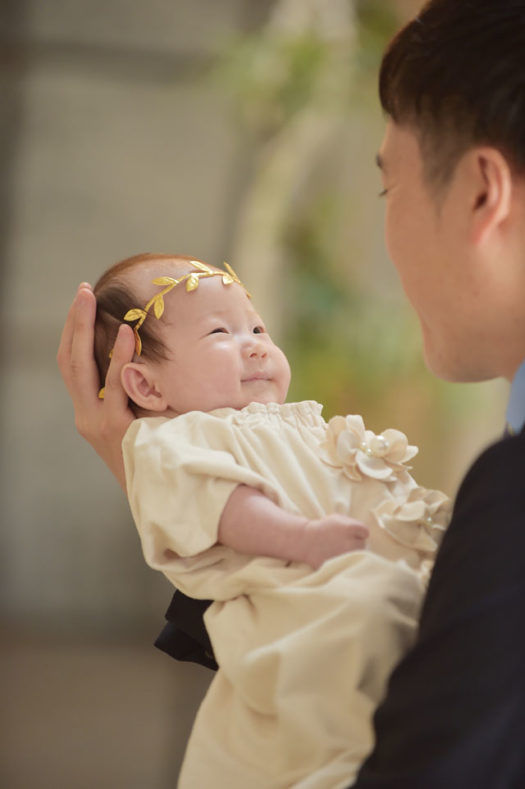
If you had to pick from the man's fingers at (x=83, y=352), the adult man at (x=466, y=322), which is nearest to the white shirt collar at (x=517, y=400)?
the adult man at (x=466, y=322)

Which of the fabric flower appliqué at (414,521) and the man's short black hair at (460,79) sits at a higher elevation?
the man's short black hair at (460,79)

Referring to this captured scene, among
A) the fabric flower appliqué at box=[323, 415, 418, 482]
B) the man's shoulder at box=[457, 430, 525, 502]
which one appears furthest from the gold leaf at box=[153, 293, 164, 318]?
the man's shoulder at box=[457, 430, 525, 502]

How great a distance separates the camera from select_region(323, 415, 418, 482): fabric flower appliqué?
134 cm

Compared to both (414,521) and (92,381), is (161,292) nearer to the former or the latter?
(92,381)

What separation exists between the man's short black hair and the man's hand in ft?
1.96

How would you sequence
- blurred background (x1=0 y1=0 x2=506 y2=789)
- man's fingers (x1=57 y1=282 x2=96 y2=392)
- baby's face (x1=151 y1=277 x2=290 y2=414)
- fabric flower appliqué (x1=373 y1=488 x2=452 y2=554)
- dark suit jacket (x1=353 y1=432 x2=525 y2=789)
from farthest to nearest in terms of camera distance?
blurred background (x1=0 y1=0 x2=506 y2=789) → man's fingers (x1=57 y1=282 x2=96 y2=392) → baby's face (x1=151 y1=277 x2=290 y2=414) → fabric flower appliqué (x1=373 y1=488 x2=452 y2=554) → dark suit jacket (x1=353 y1=432 x2=525 y2=789)

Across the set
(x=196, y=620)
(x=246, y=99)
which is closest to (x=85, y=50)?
(x=246, y=99)

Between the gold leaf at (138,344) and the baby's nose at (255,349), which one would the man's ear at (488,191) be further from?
the gold leaf at (138,344)

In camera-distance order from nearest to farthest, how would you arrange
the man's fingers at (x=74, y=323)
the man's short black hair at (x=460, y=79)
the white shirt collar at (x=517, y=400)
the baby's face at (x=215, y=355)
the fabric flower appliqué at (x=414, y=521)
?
the man's short black hair at (x=460, y=79) < the white shirt collar at (x=517, y=400) < the fabric flower appliqué at (x=414, y=521) < the baby's face at (x=215, y=355) < the man's fingers at (x=74, y=323)

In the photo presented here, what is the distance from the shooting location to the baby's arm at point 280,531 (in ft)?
3.87

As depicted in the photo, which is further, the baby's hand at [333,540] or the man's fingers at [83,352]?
the man's fingers at [83,352]

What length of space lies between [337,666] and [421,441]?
405 cm

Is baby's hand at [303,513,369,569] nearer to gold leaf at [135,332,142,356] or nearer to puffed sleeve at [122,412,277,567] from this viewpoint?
puffed sleeve at [122,412,277,567]

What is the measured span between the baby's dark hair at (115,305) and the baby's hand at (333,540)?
475 millimetres
